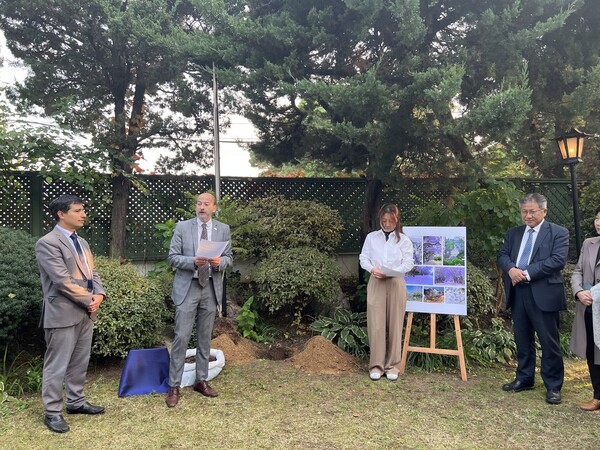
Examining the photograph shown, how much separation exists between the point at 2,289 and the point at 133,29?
3743 mm

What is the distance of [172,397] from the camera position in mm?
3727

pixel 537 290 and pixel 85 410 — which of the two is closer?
pixel 85 410

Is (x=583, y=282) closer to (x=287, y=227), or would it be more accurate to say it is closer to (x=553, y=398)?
(x=553, y=398)

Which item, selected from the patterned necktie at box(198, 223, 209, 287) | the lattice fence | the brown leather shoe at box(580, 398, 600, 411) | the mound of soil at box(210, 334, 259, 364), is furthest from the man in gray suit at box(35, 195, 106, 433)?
the brown leather shoe at box(580, 398, 600, 411)

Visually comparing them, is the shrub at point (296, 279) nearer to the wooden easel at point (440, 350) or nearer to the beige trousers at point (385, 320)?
the beige trousers at point (385, 320)

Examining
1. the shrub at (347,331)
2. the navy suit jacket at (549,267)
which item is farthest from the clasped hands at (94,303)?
the navy suit jacket at (549,267)

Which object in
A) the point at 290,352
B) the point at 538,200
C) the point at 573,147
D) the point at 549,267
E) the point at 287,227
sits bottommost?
the point at 290,352

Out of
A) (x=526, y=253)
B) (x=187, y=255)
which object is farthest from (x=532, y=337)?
(x=187, y=255)

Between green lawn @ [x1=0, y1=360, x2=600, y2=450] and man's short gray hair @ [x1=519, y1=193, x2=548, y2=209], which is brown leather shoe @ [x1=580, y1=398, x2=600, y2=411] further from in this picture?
man's short gray hair @ [x1=519, y1=193, x2=548, y2=209]

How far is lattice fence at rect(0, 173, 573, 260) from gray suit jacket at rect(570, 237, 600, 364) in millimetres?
2443

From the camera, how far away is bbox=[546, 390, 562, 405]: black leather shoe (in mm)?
3822

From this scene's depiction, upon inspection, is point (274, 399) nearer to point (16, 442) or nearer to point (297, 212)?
point (16, 442)

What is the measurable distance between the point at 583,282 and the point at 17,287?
5006 millimetres

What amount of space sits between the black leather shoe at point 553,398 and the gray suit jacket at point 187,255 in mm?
3011
